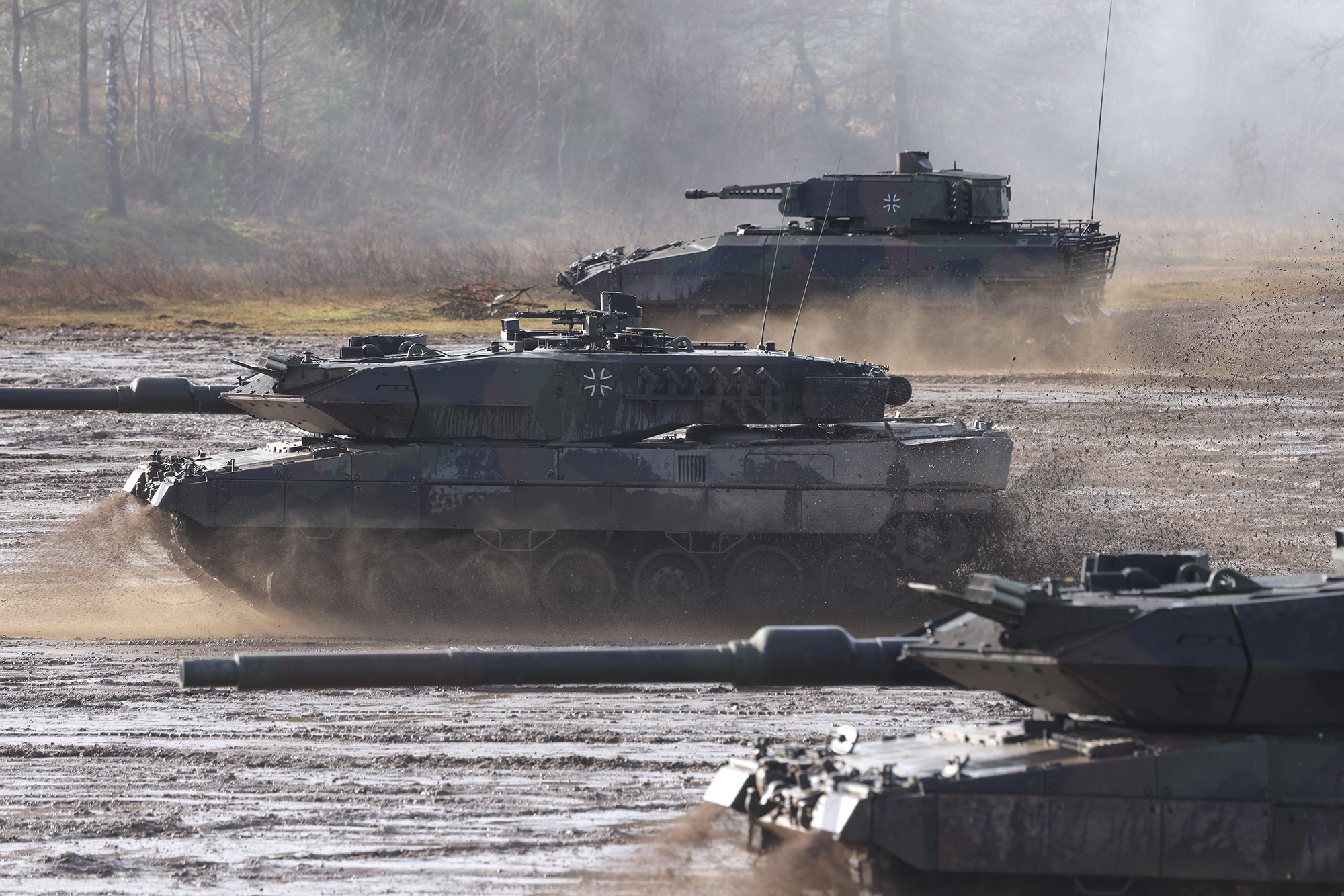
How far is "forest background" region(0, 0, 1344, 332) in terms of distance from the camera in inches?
1227

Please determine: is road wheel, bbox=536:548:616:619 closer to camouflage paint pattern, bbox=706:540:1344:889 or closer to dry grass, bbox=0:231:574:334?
camouflage paint pattern, bbox=706:540:1344:889

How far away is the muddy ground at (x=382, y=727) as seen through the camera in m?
6.48

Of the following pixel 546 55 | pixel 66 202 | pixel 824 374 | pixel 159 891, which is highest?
pixel 546 55

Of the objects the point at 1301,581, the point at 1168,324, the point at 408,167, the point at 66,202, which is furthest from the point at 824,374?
the point at 408,167

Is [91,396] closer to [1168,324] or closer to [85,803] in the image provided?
[85,803]

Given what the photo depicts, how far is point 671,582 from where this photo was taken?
11688mm

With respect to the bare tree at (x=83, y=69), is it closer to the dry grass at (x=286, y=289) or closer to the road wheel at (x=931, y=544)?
the dry grass at (x=286, y=289)

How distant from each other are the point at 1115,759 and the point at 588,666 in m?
2.06

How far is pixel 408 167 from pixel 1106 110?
26.6 metres

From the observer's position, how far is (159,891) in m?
6.21

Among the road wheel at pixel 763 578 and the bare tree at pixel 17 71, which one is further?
the bare tree at pixel 17 71

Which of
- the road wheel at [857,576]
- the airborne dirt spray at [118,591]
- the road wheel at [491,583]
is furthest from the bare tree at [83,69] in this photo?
the road wheel at [857,576]

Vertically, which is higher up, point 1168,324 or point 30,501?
point 1168,324

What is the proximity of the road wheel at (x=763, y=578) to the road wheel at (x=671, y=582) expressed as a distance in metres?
0.25
